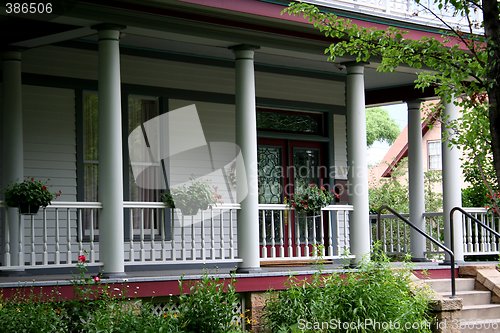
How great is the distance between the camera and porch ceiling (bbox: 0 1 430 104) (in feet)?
38.1

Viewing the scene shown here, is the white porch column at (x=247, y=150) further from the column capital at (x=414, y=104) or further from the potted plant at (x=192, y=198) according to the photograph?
the column capital at (x=414, y=104)

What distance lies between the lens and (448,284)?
14805 mm

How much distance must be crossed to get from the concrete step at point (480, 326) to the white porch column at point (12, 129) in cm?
696

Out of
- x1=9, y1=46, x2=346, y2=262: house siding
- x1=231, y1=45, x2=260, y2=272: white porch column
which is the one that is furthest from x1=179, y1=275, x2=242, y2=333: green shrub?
x1=9, y1=46, x2=346, y2=262: house siding

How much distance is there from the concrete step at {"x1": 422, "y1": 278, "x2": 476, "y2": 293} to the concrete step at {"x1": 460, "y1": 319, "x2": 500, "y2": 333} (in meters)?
0.87

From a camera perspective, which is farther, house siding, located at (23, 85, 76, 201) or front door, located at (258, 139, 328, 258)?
front door, located at (258, 139, 328, 258)

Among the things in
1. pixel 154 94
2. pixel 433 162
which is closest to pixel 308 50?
pixel 154 94

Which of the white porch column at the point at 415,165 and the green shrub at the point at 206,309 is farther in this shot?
the white porch column at the point at 415,165

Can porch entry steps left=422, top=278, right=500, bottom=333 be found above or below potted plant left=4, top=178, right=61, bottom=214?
below

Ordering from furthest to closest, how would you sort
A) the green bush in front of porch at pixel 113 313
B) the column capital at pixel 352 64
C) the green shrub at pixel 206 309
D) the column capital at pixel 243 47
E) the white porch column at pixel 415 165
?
the white porch column at pixel 415 165, the column capital at pixel 352 64, the column capital at pixel 243 47, the green shrub at pixel 206 309, the green bush in front of porch at pixel 113 313

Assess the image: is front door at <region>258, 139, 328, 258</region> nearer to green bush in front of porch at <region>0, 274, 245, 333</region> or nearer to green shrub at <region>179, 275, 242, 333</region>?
green shrub at <region>179, 275, 242, 333</region>

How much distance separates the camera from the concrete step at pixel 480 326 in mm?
13672

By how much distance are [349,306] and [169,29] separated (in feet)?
15.1

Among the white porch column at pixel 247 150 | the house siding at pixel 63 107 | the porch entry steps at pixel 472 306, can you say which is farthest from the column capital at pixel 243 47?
the porch entry steps at pixel 472 306
